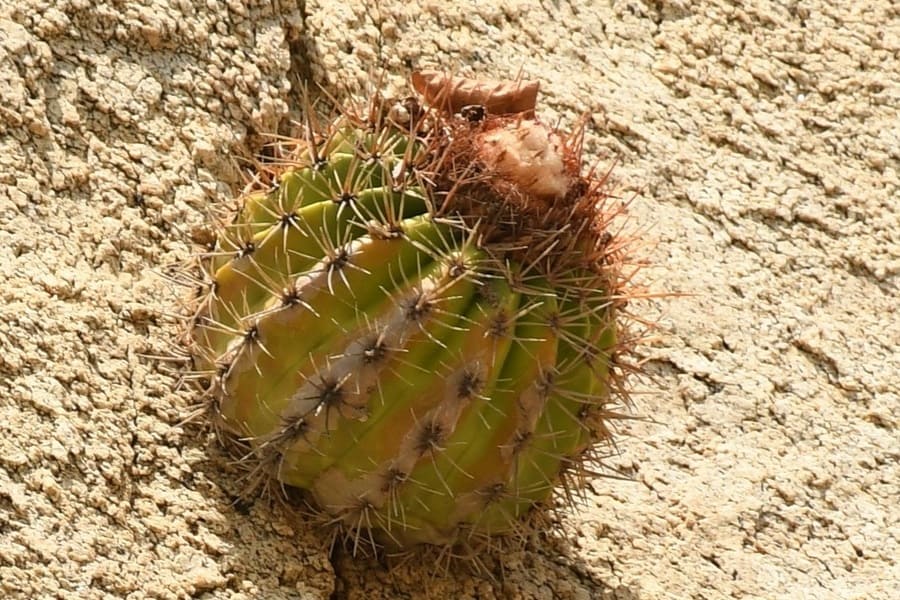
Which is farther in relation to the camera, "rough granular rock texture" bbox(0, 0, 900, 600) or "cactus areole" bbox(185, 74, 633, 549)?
"rough granular rock texture" bbox(0, 0, 900, 600)

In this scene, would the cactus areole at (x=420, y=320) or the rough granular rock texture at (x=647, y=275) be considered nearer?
the cactus areole at (x=420, y=320)

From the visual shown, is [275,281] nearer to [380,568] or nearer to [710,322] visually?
[380,568]

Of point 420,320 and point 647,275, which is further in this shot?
point 647,275

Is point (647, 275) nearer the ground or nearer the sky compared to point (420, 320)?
nearer the ground

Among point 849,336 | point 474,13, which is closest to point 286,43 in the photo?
point 474,13
